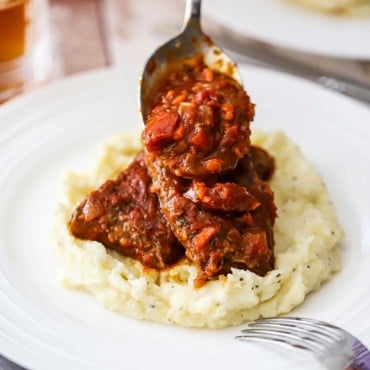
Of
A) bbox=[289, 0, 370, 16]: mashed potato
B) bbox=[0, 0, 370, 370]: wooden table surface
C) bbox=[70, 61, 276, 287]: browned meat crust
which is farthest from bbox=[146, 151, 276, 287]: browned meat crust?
bbox=[289, 0, 370, 16]: mashed potato

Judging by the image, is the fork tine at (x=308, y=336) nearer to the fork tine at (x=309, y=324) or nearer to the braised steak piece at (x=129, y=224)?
the fork tine at (x=309, y=324)

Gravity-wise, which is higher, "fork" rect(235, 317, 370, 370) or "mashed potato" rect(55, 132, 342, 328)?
"mashed potato" rect(55, 132, 342, 328)

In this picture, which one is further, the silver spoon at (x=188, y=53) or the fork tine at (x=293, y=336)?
the silver spoon at (x=188, y=53)

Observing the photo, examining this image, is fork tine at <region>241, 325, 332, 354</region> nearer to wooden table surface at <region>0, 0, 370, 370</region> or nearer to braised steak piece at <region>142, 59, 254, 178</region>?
braised steak piece at <region>142, 59, 254, 178</region>

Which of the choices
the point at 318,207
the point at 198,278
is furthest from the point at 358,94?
the point at 198,278

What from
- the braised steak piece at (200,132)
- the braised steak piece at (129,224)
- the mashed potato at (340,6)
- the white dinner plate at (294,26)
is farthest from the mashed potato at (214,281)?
the mashed potato at (340,6)
